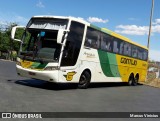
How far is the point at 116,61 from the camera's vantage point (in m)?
20.0

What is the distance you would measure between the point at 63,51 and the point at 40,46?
1044mm

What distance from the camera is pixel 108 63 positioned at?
61.5ft

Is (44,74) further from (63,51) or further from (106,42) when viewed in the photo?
(106,42)

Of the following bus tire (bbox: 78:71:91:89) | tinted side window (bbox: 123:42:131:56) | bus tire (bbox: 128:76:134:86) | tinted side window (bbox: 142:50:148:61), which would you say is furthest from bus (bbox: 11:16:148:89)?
tinted side window (bbox: 142:50:148:61)

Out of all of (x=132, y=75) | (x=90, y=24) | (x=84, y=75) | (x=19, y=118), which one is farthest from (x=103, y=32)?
(x=19, y=118)

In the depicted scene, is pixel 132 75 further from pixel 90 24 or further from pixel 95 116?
pixel 95 116

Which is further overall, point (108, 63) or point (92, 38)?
point (108, 63)

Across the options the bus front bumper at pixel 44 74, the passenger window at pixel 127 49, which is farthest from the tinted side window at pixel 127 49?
the bus front bumper at pixel 44 74

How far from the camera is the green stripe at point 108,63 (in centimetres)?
1781

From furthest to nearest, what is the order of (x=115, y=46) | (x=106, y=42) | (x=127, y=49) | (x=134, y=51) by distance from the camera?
(x=134, y=51), (x=127, y=49), (x=115, y=46), (x=106, y=42)

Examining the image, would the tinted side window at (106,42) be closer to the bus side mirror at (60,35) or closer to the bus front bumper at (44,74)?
the bus front bumper at (44,74)

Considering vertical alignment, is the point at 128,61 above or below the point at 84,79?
above

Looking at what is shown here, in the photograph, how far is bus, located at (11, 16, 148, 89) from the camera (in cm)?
1393

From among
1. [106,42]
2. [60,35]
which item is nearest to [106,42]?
[106,42]
